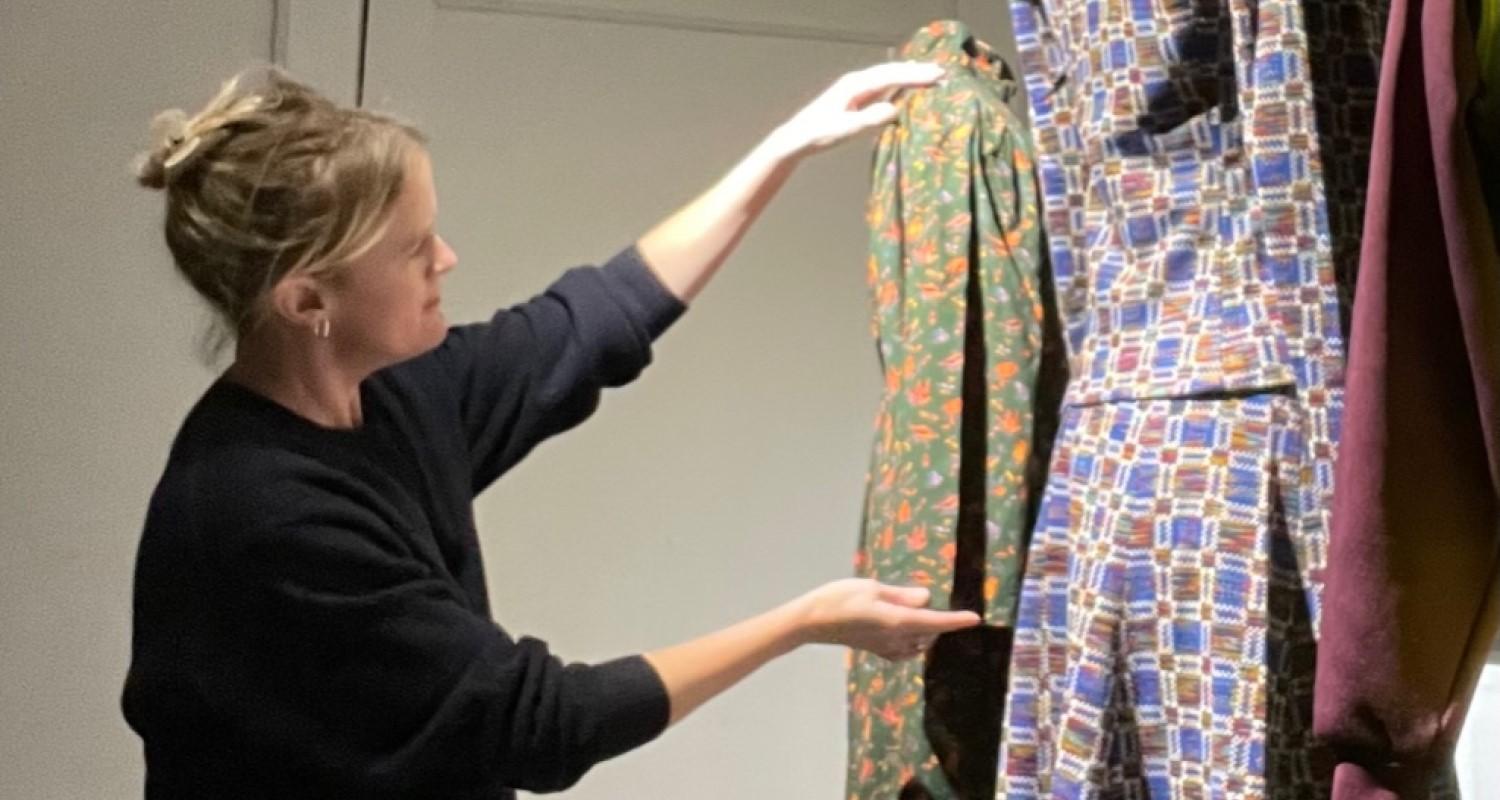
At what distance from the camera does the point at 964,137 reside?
113cm

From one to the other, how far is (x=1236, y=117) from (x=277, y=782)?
0.74 m

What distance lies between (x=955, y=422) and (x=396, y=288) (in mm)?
397

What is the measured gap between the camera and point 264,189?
0.99 meters

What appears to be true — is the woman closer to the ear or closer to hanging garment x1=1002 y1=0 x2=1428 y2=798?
the ear

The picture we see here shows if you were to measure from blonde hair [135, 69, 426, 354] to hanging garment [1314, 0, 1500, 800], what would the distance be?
0.62 metres

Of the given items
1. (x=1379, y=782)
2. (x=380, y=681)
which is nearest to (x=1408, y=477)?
(x=1379, y=782)

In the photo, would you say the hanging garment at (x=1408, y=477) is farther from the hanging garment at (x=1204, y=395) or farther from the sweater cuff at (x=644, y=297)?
the sweater cuff at (x=644, y=297)

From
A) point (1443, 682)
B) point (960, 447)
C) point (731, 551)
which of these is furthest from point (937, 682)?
point (731, 551)

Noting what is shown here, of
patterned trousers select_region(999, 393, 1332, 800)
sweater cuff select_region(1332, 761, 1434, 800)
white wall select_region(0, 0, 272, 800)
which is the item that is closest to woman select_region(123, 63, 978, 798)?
patterned trousers select_region(999, 393, 1332, 800)

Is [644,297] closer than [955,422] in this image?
No

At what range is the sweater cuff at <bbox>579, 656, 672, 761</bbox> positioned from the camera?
3.27 ft

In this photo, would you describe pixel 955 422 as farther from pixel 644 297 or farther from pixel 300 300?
pixel 300 300

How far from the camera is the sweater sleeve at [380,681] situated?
3.19 ft

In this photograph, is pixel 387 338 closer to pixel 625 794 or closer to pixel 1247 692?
pixel 1247 692
